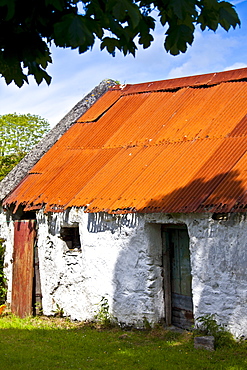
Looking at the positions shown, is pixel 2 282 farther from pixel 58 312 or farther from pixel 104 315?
pixel 104 315

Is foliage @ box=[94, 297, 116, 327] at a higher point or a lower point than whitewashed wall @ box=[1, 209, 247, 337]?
lower

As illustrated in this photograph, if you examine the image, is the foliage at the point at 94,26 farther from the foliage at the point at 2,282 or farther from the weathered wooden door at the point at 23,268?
the foliage at the point at 2,282

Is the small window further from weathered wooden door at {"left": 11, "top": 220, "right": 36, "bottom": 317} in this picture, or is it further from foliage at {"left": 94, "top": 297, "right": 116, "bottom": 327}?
foliage at {"left": 94, "top": 297, "right": 116, "bottom": 327}

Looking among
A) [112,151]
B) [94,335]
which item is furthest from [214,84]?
[94,335]

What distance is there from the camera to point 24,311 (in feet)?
36.3

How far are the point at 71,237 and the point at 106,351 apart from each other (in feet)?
10.8

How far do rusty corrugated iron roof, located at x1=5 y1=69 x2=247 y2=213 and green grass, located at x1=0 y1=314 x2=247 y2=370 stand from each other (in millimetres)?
2065

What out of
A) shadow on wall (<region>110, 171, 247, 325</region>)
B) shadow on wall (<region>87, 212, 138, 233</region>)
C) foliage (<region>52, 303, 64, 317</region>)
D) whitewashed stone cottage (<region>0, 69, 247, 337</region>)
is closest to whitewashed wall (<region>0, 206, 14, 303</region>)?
whitewashed stone cottage (<region>0, 69, 247, 337</region>)

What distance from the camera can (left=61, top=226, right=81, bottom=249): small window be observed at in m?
10.6

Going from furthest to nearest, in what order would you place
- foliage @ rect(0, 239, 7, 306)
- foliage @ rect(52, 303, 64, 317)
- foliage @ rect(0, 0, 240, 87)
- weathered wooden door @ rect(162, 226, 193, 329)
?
foliage @ rect(0, 239, 7, 306)
foliage @ rect(52, 303, 64, 317)
weathered wooden door @ rect(162, 226, 193, 329)
foliage @ rect(0, 0, 240, 87)

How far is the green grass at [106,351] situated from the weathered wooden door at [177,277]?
508mm

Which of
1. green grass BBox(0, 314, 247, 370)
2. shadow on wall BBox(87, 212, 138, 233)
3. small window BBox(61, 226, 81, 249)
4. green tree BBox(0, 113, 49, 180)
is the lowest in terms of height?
green grass BBox(0, 314, 247, 370)

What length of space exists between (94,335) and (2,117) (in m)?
20.8

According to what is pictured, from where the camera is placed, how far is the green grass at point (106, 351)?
7.11 meters
